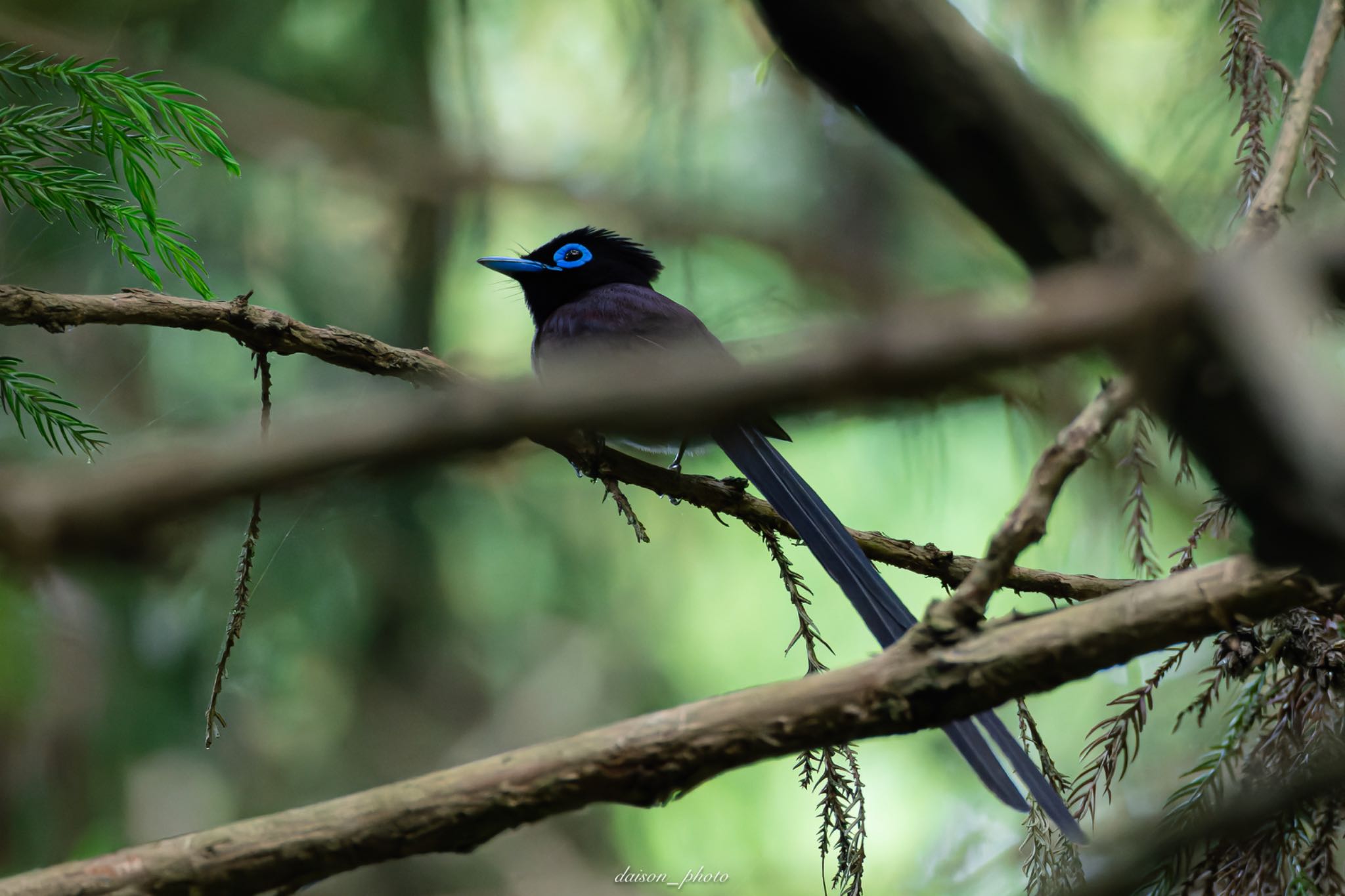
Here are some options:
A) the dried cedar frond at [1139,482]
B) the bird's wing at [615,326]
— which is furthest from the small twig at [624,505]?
the dried cedar frond at [1139,482]

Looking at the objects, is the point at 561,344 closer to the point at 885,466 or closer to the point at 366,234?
the point at 885,466

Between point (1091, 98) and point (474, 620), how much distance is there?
9.24 ft

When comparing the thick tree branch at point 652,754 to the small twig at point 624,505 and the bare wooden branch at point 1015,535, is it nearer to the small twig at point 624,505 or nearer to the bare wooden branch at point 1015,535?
the bare wooden branch at point 1015,535

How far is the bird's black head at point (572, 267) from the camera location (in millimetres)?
3184

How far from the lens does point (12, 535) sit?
0.99 ft

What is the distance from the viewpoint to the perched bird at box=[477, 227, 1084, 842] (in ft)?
4.12

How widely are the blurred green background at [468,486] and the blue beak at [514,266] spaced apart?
0.26 m

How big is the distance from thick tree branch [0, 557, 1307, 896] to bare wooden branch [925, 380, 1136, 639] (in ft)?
0.09

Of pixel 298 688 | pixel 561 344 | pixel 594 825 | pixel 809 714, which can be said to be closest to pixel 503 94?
pixel 561 344

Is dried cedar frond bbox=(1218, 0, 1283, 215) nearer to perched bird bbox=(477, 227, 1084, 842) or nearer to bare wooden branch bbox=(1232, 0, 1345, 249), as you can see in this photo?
bare wooden branch bbox=(1232, 0, 1345, 249)

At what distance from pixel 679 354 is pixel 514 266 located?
108 inches

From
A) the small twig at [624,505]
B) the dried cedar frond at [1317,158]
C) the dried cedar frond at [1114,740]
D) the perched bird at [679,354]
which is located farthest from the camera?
the small twig at [624,505]

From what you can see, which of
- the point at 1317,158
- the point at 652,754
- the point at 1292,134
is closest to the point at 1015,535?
the point at 652,754

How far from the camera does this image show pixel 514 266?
3.13 metres
